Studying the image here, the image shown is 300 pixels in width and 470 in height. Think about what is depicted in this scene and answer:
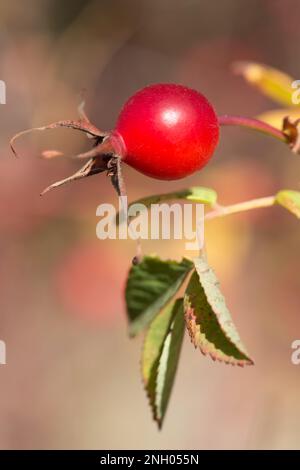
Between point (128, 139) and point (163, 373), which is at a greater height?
point (128, 139)

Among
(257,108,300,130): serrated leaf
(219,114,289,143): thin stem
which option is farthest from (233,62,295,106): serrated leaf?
(219,114,289,143): thin stem

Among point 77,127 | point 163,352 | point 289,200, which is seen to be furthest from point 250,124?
point 163,352

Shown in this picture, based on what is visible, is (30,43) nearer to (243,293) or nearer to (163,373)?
(243,293)

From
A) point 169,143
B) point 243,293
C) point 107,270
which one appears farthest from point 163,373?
point 243,293

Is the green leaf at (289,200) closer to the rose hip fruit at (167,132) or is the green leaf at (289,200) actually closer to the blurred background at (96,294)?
the rose hip fruit at (167,132)

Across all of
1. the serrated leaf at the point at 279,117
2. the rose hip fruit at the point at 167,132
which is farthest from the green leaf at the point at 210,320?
the serrated leaf at the point at 279,117

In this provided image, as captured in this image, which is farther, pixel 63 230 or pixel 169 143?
pixel 63 230
